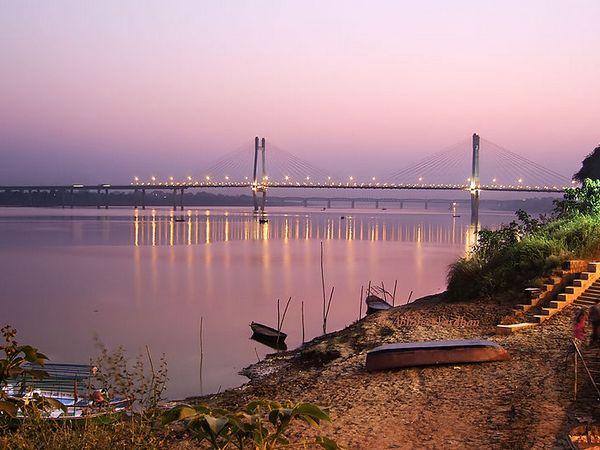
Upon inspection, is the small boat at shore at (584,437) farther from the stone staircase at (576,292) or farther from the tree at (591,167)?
the tree at (591,167)

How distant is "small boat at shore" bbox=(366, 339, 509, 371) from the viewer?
933cm

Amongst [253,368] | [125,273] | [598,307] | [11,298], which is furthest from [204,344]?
[125,273]

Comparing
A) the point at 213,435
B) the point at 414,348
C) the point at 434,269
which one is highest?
the point at 213,435

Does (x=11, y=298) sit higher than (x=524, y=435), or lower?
lower

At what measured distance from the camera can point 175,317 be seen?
23344 millimetres

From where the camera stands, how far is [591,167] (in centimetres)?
3050

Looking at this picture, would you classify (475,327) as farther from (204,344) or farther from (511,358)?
(204,344)

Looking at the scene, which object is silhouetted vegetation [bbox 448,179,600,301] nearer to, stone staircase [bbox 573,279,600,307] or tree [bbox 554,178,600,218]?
tree [bbox 554,178,600,218]

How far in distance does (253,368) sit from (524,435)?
30.4ft

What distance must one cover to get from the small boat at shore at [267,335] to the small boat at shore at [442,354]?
870cm

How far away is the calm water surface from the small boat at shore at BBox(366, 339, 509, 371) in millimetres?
4931

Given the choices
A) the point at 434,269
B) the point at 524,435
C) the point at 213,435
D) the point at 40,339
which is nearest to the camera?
the point at 213,435

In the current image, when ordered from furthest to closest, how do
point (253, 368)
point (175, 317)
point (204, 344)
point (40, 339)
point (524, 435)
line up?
point (175, 317)
point (40, 339)
point (204, 344)
point (253, 368)
point (524, 435)

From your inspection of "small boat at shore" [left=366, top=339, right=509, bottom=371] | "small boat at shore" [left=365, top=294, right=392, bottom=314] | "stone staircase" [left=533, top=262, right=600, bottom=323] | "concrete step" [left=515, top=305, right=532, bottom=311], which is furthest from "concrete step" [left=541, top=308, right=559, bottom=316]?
"small boat at shore" [left=365, top=294, right=392, bottom=314]
